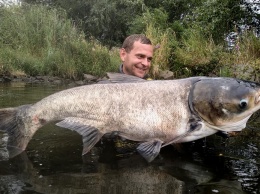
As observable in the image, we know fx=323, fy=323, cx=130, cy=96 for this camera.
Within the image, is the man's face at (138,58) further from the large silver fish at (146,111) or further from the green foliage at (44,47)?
the green foliage at (44,47)

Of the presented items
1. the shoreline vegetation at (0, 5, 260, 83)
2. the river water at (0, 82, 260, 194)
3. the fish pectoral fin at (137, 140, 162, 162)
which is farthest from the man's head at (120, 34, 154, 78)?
the shoreline vegetation at (0, 5, 260, 83)

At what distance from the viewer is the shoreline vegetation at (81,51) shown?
880 cm

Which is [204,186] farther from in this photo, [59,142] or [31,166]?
[59,142]

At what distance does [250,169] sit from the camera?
3.39 meters

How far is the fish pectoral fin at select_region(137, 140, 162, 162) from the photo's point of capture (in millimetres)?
3045

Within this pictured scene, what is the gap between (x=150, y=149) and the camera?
311cm

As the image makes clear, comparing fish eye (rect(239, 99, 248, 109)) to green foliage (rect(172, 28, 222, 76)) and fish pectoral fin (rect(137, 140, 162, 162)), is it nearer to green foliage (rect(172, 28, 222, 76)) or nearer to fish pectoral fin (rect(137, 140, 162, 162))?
fish pectoral fin (rect(137, 140, 162, 162))

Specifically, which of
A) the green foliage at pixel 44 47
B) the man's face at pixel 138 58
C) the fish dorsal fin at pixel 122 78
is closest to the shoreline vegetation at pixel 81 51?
the green foliage at pixel 44 47

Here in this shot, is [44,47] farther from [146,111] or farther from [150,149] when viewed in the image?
[150,149]

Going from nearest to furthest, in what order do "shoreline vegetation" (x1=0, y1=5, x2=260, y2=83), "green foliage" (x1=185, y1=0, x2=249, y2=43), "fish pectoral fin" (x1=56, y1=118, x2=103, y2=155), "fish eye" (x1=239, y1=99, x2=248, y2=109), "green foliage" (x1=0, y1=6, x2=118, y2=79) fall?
"fish eye" (x1=239, y1=99, x2=248, y2=109), "fish pectoral fin" (x1=56, y1=118, x2=103, y2=155), "shoreline vegetation" (x1=0, y1=5, x2=260, y2=83), "green foliage" (x1=185, y1=0, x2=249, y2=43), "green foliage" (x1=0, y1=6, x2=118, y2=79)

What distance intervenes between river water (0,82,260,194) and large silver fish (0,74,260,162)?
10.8 inches

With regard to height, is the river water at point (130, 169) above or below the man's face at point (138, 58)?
below

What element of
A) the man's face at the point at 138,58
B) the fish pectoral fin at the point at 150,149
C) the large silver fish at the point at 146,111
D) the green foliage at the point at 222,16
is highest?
the green foliage at the point at 222,16

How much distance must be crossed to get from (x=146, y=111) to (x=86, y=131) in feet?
2.23
